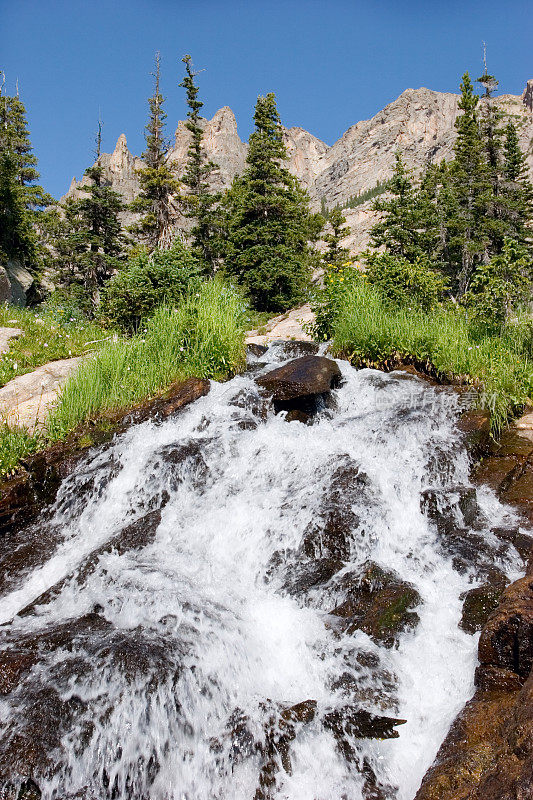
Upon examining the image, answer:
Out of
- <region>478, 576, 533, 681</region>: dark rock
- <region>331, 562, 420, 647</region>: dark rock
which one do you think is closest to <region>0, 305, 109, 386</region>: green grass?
<region>331, 562, 420, 647</region>: dark rock

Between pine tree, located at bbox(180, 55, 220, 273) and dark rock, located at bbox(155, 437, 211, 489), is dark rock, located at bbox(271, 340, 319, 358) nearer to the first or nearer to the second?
dark rock, located at bbox(155, 437, 211, 489)

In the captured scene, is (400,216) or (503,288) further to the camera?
(400,216)

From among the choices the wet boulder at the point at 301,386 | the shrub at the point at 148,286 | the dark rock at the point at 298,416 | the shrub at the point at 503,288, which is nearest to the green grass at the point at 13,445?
the wet boulder at the point at 301,386

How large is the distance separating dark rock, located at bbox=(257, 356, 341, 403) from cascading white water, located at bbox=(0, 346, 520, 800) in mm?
683

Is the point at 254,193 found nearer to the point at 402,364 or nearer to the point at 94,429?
the point at 402,364

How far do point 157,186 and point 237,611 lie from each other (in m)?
24.5

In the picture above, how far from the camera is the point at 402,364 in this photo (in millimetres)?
9531

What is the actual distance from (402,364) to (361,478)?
4.32 meters

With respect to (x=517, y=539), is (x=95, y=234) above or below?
above

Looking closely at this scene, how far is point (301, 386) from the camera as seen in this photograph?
8.05m

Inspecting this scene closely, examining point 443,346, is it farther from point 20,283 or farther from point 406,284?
point 20,283

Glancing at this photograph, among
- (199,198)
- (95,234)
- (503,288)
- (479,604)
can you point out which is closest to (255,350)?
(503,288)

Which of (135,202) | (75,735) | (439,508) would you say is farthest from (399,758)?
(135,202)

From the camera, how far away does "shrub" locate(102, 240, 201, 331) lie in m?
11.3
